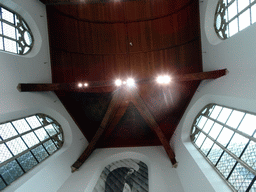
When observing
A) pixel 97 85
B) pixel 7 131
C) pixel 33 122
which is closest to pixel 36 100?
pixel 33 122

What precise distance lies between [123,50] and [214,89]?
5176mm

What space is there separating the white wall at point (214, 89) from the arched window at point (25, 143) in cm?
620

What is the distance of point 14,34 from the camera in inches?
252

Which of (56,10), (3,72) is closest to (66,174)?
(3,72)

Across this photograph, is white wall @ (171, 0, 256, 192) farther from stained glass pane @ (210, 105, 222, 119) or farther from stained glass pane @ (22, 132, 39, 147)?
stained glass pane @ (22, 132, 39, 147)

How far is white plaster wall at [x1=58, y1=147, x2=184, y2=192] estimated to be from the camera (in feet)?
22.1

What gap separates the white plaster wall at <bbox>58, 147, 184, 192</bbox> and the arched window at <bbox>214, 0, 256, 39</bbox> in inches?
255

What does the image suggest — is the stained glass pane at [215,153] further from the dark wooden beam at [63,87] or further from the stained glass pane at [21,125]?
the stained glass pane at [21,125]

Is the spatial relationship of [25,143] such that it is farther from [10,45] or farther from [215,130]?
[215,130]

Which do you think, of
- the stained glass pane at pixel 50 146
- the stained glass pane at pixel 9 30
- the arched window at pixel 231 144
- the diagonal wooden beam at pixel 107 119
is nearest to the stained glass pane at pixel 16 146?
the stained glass pane at pixel 50 146

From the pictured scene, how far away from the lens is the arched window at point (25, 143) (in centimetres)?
515

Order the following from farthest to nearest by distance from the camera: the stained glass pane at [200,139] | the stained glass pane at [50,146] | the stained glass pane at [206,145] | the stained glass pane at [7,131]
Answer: the stained glass pane at [50,146] → the stained glass pane at [200,139] → the stained glass pane at [206,145] → the stained glass pane at [7,131]

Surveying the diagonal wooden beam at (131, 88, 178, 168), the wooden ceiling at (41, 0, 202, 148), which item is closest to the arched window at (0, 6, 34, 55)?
the wooden ceiling at (41, 0, 202, 148)

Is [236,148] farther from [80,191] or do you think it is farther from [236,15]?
[80,191]
